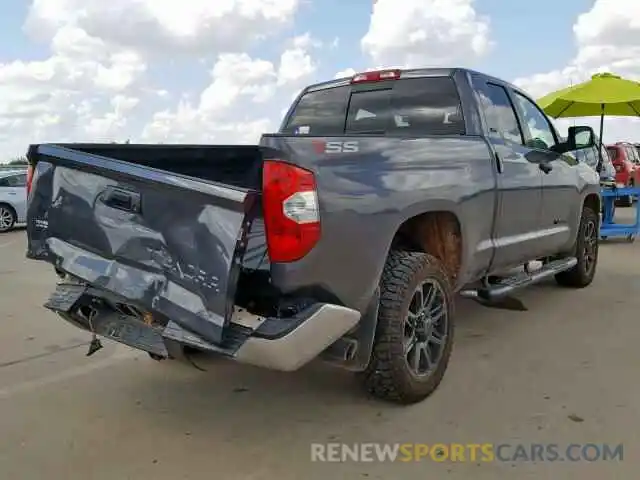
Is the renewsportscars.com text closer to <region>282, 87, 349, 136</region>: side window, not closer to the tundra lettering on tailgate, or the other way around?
the tundra lettering on tailgate

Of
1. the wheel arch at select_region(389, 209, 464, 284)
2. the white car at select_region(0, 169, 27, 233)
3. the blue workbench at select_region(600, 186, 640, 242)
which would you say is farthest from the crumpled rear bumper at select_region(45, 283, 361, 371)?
the white car at select_region(0, 169, 27, 233)

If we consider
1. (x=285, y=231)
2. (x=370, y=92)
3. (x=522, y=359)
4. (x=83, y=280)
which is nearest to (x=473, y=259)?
(x=522, y=359)

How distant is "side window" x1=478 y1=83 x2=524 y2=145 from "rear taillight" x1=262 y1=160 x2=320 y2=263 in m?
2.29

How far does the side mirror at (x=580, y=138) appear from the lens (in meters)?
5.93

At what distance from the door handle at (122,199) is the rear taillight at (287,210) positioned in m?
0.66

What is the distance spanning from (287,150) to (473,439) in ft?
5.74

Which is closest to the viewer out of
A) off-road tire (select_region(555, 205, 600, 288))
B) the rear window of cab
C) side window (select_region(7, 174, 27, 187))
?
the rear window of cab

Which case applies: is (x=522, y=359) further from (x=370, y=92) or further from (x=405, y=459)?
(x=370, y=92)

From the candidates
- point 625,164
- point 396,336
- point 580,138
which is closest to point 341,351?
point 396,336

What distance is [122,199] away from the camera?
3.19 meters

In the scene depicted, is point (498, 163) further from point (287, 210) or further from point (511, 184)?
point (287, 210)

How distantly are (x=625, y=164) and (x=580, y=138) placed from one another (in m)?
12.9

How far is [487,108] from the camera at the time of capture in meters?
4.86

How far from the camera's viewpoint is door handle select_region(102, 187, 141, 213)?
314 centimetres
